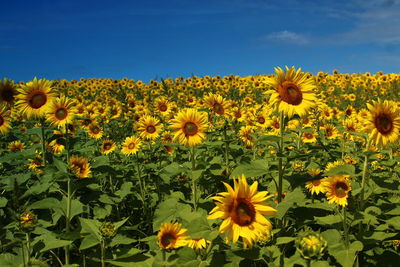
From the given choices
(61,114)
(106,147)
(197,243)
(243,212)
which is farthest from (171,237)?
(106,147)

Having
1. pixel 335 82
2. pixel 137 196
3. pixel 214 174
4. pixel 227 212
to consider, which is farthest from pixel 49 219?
pixel 335 82

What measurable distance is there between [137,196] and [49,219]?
4.69 ft

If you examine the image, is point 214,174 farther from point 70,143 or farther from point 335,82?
point 335,82

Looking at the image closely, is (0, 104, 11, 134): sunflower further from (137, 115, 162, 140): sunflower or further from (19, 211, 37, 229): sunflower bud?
(19, 211, 37, 229): sunflower bud

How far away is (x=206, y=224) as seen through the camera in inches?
100

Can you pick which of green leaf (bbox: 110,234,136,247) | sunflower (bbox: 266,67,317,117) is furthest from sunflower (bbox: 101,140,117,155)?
sunflower (bbox: 266,67,317,117)

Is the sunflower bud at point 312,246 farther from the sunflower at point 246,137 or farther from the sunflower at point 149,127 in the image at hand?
the sunflower at point 246,137

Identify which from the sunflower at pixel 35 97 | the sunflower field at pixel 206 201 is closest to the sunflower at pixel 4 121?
the sunflower field at pixel 206 201

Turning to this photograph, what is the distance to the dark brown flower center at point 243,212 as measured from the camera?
233cm

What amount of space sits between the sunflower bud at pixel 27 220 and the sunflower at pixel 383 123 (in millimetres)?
3196

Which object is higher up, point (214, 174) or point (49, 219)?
point (214, 174)

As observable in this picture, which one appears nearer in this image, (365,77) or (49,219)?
(49,219)

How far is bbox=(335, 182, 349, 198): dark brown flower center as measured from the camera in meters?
3.62

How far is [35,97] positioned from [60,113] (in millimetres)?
427
